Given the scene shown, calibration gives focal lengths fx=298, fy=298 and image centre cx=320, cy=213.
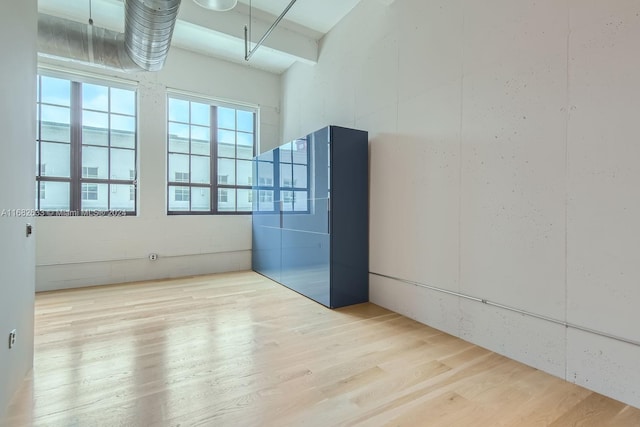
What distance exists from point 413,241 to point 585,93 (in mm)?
1915

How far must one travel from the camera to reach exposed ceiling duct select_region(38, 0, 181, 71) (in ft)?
9.99

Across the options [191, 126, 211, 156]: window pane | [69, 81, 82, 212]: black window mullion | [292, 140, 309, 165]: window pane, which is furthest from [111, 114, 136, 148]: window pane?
[292, 140, 309, 165]: window pane

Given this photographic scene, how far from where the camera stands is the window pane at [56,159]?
15.1 ft

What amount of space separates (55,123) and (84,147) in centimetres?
49

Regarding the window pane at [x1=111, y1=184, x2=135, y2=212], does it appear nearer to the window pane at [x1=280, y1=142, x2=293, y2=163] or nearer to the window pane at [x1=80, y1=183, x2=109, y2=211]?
the window pane at [x1=80, y1=183, x2=109, y2=211]

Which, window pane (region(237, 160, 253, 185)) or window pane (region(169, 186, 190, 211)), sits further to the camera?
window pane (region(237, 160, 253, 185))

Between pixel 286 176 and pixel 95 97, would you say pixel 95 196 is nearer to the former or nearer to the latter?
pixel 95 97

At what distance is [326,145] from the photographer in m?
3.74

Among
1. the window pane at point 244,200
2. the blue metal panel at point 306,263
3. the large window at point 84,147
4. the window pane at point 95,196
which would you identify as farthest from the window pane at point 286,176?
the window pane at point 95,196

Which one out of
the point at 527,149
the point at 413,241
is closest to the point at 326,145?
the point at 413,241

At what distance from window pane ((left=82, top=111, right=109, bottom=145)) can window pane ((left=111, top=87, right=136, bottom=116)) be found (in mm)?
222

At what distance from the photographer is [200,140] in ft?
19.0

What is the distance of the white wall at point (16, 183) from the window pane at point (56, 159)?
119 inches

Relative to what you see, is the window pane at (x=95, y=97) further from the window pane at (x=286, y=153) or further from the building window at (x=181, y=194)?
the window pane at (x=286, y=153)
